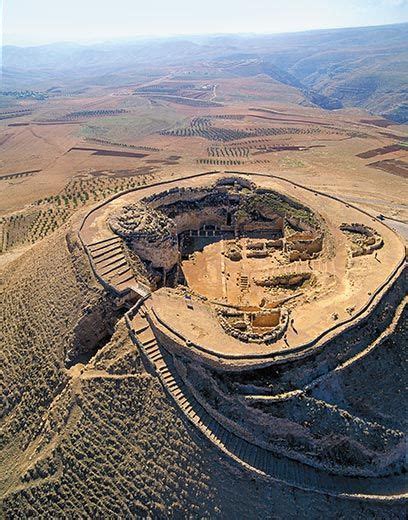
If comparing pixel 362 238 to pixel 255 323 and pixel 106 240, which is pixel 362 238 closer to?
pixel 255 323

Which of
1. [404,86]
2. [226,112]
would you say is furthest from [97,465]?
[404,86]

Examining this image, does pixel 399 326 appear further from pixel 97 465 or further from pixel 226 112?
pixel 226 112

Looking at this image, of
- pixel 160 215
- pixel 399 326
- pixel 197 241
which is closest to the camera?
pixel 399 326

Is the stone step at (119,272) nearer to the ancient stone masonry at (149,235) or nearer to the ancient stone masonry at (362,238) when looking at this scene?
the ancient stone masonry at (149,235)

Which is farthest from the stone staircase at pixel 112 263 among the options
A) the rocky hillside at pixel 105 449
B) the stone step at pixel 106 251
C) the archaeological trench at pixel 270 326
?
the rocky hillside at pixel 105 449

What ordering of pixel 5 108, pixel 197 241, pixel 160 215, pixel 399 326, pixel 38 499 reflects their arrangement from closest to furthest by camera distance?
pixel 38 499 → pixel 399 326 → pixel 160 215 → pixel 197 241 → pixel 5 108
